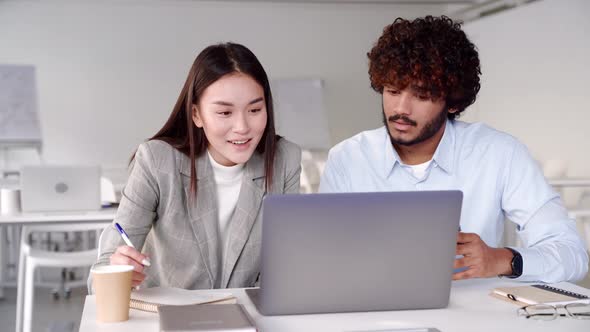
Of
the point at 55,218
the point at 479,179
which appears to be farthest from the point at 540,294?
the point at 55,218

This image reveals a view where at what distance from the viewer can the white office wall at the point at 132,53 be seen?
8.17 meters

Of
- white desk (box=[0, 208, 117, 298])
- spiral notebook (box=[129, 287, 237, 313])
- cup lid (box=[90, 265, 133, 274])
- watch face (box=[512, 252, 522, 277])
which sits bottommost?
white desk (box=[0, 208, 117, 298])

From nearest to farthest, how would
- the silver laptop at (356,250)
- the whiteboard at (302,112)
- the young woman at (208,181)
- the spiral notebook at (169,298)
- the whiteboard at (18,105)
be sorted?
the silver laptop at (356,250) < the spiral notebook at (169,298) < the young woman at (208,181) < the whiteboard at (18,105) < the whiteboard at (302,112)

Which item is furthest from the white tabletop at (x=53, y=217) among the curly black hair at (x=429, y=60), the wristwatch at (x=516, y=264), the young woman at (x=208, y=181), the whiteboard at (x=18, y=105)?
the whiteboard at (x=18, y=105)

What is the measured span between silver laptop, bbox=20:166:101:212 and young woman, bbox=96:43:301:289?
1.74m

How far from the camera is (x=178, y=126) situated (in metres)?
1.85

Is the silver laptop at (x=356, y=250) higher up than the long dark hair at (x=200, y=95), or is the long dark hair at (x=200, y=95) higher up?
the long dark hair at (x=200, y=95)

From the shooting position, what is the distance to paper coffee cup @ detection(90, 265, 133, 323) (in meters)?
1.17

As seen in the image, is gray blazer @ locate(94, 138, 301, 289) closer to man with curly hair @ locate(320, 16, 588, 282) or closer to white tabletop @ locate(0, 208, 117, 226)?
man with curly hair @ locate(320, 16, 588, 282)

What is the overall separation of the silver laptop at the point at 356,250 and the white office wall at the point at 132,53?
24.8 feet

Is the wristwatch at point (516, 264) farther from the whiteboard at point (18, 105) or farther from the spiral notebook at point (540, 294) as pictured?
the whiteboard at point (18, 105)

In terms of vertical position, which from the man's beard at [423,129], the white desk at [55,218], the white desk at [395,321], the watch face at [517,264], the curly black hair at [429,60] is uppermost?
the curly black hair at [429,60]

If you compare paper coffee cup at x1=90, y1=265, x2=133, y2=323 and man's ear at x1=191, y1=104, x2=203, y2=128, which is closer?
paper coffee cup at x1=90, y1=265, x2=133, y2=323

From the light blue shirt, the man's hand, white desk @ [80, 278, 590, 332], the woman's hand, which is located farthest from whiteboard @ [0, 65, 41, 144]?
the man's hand
